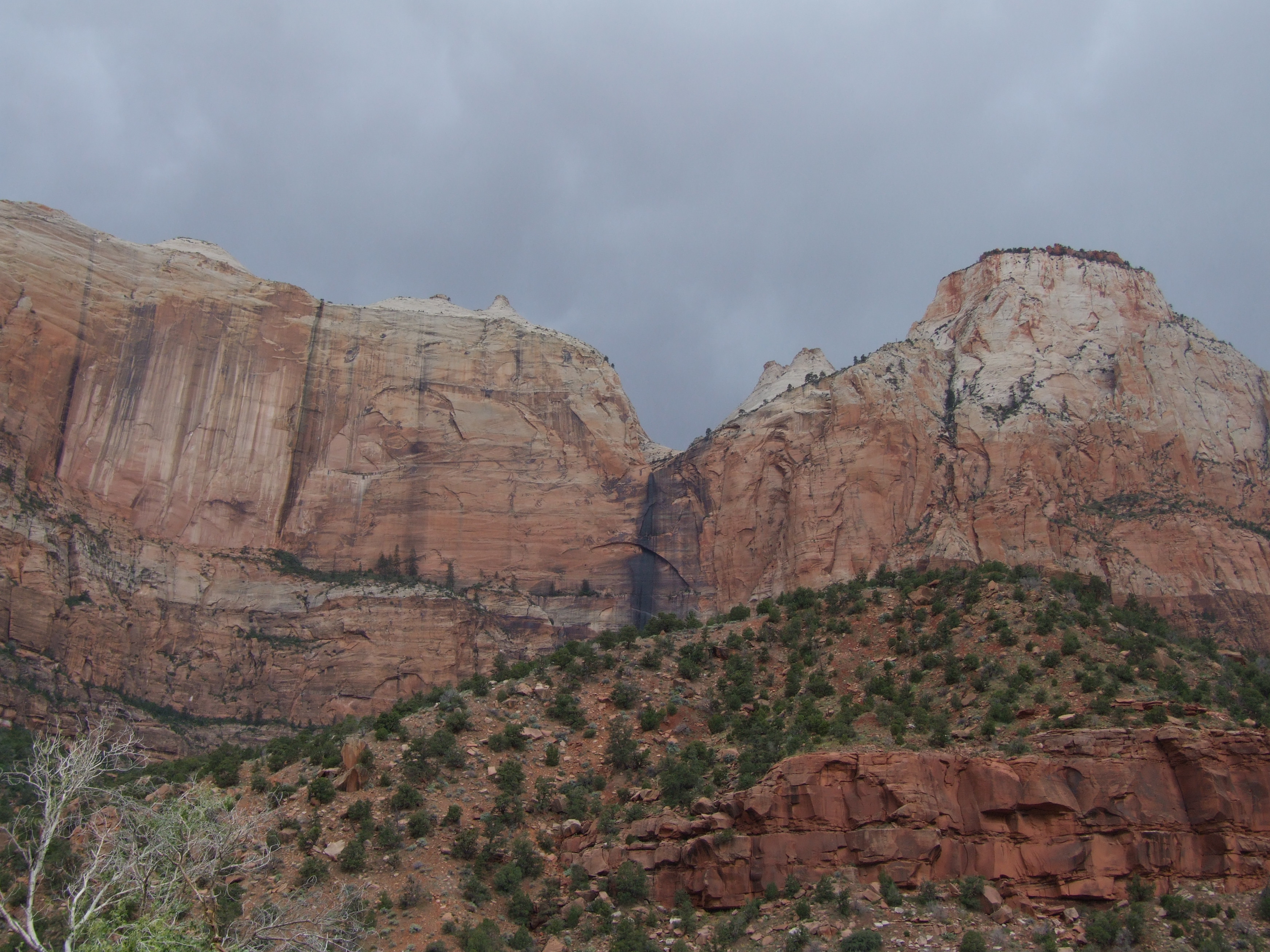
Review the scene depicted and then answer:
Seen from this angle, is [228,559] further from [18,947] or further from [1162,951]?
[1162,951]

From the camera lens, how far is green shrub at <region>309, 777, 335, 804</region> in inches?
1206

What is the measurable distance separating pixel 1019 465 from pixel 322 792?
55.2m

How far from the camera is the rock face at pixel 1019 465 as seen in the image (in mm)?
67375

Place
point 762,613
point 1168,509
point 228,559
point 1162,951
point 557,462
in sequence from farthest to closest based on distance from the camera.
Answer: point 557,462 < point 228,559 < point 1168,509 < point 762,613 < point 1162,951

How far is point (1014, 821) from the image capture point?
2709 cm

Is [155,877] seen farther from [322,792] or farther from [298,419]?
[298,419]

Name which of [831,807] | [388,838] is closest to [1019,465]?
[831,807]

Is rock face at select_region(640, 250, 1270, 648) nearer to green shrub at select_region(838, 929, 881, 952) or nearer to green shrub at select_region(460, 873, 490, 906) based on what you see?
green shrub at select_region(838, 929, 881, 952)

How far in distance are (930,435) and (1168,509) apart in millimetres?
15822

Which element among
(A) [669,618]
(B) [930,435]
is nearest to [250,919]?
(A) [669,618]

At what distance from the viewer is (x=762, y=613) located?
48.6m

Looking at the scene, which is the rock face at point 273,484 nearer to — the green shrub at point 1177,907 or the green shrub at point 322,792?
the green shrub at point 322,792

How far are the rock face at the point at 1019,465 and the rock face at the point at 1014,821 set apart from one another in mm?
38597

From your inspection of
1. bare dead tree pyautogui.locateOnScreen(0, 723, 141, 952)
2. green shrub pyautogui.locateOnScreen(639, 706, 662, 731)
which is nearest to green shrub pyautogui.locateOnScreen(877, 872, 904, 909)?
green shrub pyautogui.locateOnScreen(639, 706, 662, 731)
